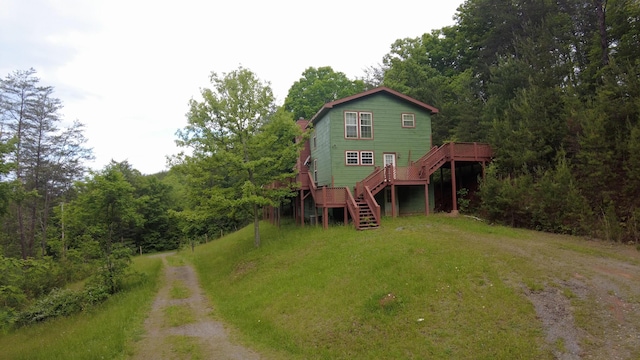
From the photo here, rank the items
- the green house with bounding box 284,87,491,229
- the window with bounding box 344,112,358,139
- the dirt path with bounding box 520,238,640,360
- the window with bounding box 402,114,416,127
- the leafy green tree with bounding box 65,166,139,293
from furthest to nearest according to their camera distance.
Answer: the window with bounding box 402,114,416,127 < the window with bounding box 344,112,358,139 < the green house with bounding box 284,87,491,229 < the leafy green tree with bounding box 65,166,139,293 < the dirt path with bounding box 520,238,640,360

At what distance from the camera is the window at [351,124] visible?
74.2 ft

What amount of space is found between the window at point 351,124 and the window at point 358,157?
3.27 feet

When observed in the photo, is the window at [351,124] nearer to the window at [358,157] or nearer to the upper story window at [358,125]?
the upper story window at [358,125]

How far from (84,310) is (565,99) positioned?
25131 mm

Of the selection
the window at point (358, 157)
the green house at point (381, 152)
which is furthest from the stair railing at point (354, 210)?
the window at point (358, 157)

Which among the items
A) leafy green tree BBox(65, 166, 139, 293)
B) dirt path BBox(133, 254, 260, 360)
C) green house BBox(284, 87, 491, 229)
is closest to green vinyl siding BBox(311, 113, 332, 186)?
green house BBox(284, 87, 491, 229)

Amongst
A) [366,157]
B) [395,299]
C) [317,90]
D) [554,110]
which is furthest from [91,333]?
[317,90]

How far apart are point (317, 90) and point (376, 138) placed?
2511cm

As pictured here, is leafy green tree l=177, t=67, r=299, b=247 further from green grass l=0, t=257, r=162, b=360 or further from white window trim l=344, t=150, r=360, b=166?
green grass l=0, t=257, r=162, b=360

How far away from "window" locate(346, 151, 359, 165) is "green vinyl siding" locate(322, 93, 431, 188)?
0.75ft

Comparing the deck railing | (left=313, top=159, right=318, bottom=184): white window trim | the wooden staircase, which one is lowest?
the wooden staircase

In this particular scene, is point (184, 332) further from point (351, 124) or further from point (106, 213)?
point (351, 124)

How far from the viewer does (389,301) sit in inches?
382

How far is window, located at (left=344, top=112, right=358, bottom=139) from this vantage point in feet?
74.2
